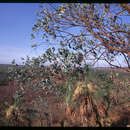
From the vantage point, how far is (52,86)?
4.86 m

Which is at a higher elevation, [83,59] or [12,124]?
[83,59]

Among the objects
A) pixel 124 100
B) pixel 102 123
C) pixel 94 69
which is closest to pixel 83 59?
pixel 94 69

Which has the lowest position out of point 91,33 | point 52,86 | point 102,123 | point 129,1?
point 102,123

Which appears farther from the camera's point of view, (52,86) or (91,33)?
(52,86)

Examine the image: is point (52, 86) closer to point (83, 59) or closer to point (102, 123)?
point (83, 59)

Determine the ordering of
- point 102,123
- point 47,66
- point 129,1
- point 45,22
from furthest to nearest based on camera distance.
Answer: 1. point 47,66
2. point 45,22
3. point 102,123
4. point 129,1

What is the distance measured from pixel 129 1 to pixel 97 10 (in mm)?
1114

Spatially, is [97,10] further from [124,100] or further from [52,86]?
[124,100]

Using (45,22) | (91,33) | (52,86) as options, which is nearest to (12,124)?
(52,86)

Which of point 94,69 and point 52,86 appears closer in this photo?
point 94,69

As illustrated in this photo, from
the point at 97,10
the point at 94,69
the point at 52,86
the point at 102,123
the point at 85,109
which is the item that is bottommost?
the point at 102,123

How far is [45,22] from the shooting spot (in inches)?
175

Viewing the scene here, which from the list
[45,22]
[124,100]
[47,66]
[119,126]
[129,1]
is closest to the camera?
[129,1]

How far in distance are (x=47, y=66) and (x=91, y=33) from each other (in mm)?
2003
